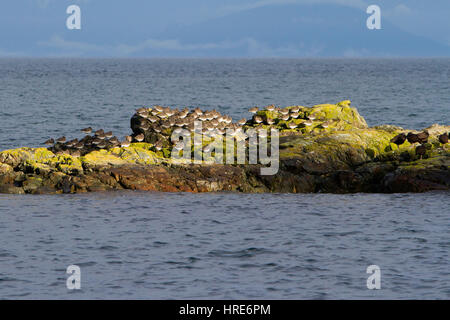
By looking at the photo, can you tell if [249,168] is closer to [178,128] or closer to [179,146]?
[179,146]

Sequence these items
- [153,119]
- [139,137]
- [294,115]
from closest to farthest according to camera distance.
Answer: [139,137], [153,119], [294,115]

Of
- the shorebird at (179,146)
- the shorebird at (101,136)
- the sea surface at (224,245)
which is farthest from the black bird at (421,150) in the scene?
the shorebird at (101,136)

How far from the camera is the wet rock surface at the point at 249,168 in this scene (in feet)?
103

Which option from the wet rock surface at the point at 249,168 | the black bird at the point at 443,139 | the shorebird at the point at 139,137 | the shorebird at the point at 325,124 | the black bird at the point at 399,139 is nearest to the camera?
→ the wet rock surface at the point at 249,168

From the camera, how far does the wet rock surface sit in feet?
103

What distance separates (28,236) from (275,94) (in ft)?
281

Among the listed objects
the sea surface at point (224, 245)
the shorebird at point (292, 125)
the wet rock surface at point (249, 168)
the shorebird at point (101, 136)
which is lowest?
the sea surface at point (224, 245)

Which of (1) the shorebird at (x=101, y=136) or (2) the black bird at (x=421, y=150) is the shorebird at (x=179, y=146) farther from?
(2) the black bird at (x=421, y=150)

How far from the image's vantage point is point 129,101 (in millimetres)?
94938

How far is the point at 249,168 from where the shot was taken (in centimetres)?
3281

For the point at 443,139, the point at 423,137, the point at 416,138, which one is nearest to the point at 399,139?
the point at 416,138
